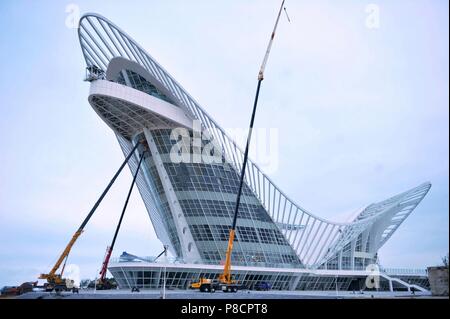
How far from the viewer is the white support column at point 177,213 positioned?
149ft

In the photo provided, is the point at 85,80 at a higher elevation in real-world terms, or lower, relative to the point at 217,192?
higher

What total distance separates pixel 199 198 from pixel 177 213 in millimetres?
2916

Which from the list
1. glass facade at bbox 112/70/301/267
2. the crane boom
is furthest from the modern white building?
the crane boom

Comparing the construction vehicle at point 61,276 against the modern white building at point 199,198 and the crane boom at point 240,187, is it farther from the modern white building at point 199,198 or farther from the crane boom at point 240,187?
the crane boom at point 240,187

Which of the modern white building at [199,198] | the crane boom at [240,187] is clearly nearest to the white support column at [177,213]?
the modern white building at [199,198]

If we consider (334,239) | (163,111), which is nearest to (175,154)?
(163,111)

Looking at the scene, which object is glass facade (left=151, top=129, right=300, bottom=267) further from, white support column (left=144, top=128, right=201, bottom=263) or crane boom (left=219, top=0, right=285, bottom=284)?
crane boom (left=219, top=0, right=285, bottom=284)

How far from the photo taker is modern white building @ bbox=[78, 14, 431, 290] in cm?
4381

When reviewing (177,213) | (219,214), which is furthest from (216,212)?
(177,213)

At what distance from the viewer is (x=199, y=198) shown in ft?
153

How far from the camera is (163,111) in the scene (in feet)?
150

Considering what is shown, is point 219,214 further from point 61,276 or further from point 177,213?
point 61,276

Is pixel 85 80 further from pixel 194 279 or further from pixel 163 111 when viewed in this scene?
pixel 194 279
